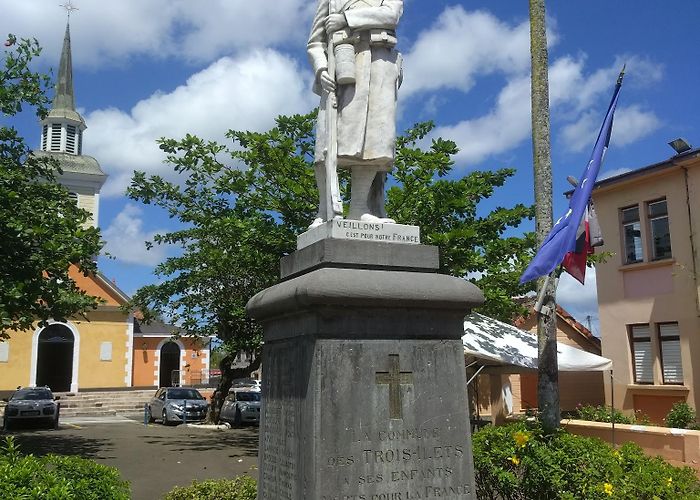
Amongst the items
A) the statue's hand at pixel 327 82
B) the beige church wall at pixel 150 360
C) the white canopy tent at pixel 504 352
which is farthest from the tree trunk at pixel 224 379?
the beige church wall at pixel 150 360

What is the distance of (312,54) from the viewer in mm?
5949

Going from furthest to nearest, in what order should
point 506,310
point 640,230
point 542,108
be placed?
point 640,230 < point 506,310 < point 542,108

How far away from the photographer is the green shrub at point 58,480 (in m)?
5.03

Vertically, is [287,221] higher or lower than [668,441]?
higher

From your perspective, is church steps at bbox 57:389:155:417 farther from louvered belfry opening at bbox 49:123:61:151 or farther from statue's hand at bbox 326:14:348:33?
statue's hand at bbox 326:14:348:33

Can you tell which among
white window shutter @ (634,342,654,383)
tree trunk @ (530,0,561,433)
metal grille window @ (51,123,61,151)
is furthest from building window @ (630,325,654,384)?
Result: metal grille window @ (51,123,61,151)

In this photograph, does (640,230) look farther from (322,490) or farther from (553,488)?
(322,490)

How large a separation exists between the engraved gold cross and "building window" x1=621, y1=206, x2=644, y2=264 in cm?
1611

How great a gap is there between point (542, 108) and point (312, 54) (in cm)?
578

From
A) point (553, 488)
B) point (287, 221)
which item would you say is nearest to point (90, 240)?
point (287, 221)

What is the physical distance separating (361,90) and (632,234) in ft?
51.8

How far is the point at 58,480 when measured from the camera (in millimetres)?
5328

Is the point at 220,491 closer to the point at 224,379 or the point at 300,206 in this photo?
the point at 300,206

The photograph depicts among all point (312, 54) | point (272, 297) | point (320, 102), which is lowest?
point (272, 297)
